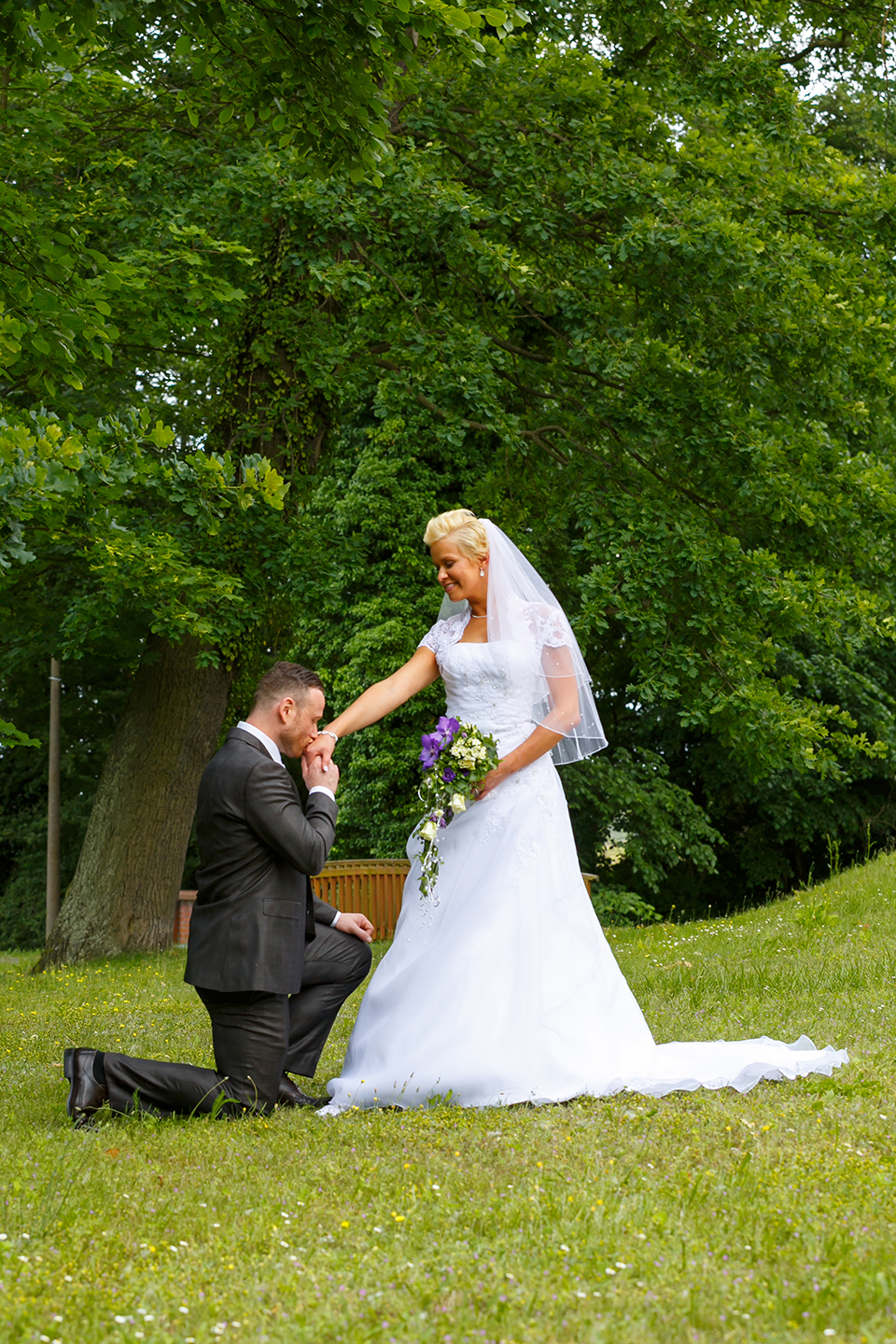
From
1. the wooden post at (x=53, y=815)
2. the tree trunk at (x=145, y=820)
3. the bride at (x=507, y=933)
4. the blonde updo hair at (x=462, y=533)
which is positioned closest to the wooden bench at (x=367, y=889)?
the tree trunk at (x=145, y=820)

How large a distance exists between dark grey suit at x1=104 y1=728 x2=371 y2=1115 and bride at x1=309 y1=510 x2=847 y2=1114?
314mm

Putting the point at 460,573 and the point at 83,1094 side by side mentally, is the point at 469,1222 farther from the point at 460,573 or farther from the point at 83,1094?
the point at 460,573

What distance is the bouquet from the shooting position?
5734 mm

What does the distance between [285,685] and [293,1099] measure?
1830mm

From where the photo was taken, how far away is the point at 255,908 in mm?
5090

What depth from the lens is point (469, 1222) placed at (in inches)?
142

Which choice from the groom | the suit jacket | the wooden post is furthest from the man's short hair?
the wooden post

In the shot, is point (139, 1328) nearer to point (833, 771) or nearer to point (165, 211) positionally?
point (165, 211)

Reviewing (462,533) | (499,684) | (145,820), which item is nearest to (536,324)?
(145,820)

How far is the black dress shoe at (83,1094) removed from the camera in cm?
496

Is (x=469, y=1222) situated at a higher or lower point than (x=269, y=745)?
lower

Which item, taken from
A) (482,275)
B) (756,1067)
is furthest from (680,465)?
(756,1067)

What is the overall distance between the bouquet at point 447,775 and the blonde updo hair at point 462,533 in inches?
35.4

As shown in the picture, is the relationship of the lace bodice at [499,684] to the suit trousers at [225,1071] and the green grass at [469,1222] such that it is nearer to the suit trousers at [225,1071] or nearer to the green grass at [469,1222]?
the suit trousers at [225,1071]
